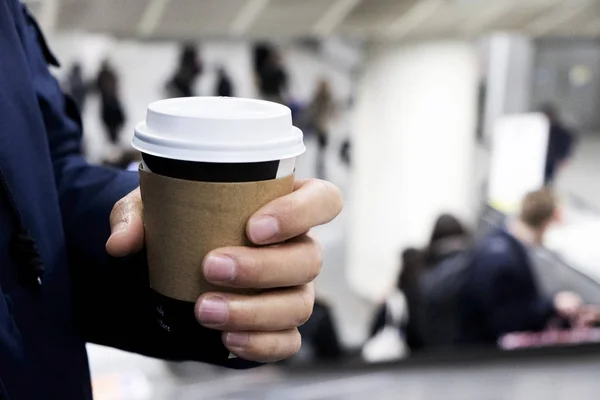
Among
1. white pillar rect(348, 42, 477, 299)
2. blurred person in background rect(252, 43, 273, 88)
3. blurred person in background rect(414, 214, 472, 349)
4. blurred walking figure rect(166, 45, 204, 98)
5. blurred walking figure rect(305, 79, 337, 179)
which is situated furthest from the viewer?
white pillar rect(348, 42, 477, 299)

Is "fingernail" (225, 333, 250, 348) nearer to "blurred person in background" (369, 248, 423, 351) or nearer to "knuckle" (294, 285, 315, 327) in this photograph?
"knuckle" (294, 285, 315, 327)

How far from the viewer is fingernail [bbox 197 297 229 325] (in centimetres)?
62

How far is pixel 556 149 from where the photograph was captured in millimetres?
3945

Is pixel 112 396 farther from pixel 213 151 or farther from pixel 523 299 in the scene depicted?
pixel 213 151

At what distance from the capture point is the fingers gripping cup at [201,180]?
2.05 feet

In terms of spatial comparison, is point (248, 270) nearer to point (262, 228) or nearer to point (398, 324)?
point (262, 228)

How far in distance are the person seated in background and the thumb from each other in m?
3.06

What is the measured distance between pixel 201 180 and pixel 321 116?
114 inches

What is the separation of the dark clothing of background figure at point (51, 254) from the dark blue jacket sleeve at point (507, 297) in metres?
2.95

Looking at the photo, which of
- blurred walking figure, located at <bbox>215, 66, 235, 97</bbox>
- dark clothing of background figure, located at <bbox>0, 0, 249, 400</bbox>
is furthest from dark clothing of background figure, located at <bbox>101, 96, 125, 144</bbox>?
dark clothing of background figure, located at <bbox>0, 0, 249, 400</bbox>

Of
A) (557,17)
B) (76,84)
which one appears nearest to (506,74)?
(557,17)

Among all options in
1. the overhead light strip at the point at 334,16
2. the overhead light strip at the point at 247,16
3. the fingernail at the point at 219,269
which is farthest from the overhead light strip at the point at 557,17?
the fingernail at the point at 219,269

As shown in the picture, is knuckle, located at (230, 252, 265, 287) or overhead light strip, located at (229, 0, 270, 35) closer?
knuckle, located at (230, 252, 265, 287)

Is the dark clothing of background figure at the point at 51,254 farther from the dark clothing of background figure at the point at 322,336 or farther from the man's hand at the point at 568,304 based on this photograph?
the man's hand at the point at 568,304
